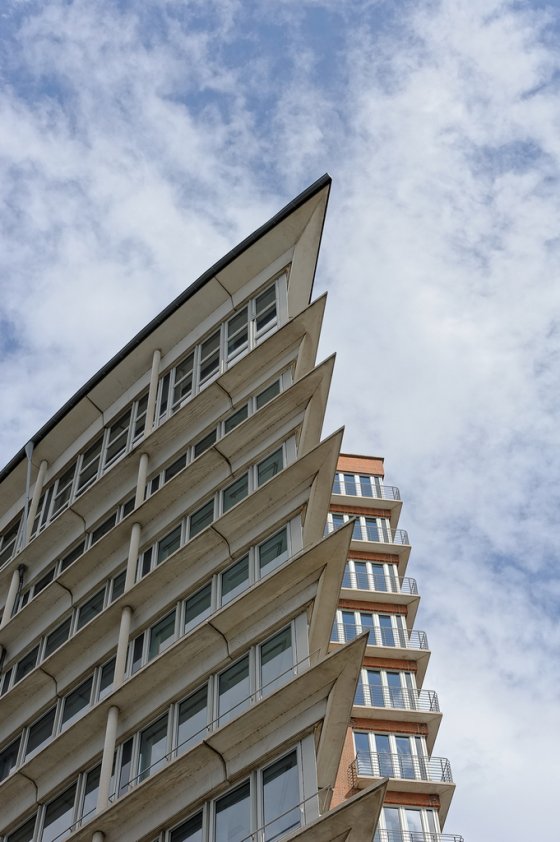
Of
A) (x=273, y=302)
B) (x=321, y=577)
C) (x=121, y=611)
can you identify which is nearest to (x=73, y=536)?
(x=121, y=611)

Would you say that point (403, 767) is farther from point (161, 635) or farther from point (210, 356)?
point (161, 635)

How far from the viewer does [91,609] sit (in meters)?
28.0

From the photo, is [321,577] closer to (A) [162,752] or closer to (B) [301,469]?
(B) [301,469]

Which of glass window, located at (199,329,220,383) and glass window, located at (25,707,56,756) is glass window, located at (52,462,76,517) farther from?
glass window, located at (25,707,56,756)

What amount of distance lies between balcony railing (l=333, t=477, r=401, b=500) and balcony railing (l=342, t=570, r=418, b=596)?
535 centimetres

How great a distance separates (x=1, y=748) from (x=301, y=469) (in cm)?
1038

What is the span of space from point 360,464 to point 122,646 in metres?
36.8

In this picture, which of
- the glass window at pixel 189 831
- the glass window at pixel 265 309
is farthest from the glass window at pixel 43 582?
the glass window at pixel 189 831

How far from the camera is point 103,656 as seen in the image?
1014 inches

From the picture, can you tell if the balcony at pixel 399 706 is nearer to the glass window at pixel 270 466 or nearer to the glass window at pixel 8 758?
the glass window at pixel 8 758

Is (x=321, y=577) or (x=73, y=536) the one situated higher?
(x=73, y=536)

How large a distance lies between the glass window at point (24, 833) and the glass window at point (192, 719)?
4.64 m

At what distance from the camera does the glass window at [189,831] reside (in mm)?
20297

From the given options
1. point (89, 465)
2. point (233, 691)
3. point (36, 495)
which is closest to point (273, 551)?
point (233, 691)
